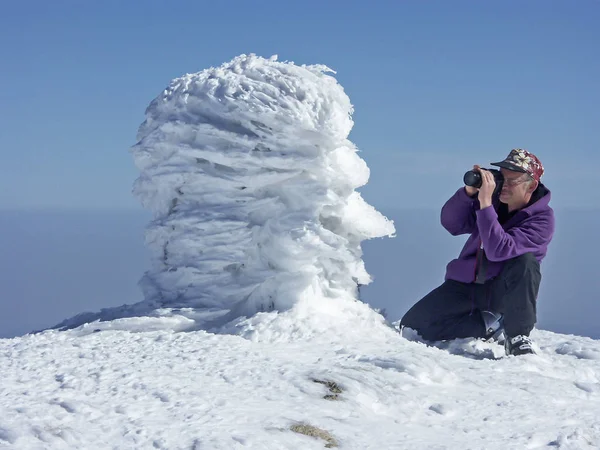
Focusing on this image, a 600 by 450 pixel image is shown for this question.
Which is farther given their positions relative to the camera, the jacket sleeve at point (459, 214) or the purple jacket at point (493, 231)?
the jacket sleeve at point (459, 214)

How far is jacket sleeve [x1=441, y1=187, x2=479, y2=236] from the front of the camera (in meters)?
5.96

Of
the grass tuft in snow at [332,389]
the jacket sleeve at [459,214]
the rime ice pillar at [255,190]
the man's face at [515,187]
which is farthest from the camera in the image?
the rime ice pillar at [255,190]

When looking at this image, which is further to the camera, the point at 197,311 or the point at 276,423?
the point at 197,311

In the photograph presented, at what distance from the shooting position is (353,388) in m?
4.25

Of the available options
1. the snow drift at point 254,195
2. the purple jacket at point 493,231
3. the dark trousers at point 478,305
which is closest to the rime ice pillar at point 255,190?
the snow drift at point 254,195

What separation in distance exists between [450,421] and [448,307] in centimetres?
218

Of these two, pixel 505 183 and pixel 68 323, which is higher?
pixel 505 183

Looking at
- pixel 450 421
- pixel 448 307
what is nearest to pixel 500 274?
pixel 448 307

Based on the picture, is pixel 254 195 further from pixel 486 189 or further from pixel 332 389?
pixel 332 389

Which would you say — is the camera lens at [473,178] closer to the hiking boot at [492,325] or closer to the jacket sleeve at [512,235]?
the jacket sleeve at [512,235]

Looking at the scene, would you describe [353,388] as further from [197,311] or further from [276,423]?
[197,311]

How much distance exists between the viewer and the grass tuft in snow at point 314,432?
3523mm

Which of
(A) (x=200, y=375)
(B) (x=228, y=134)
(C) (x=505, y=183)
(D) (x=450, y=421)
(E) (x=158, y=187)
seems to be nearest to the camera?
(D) (x=450, y=421)

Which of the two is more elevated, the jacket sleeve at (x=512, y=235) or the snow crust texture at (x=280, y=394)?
the jacket sleeve at (x=512, y=235)
